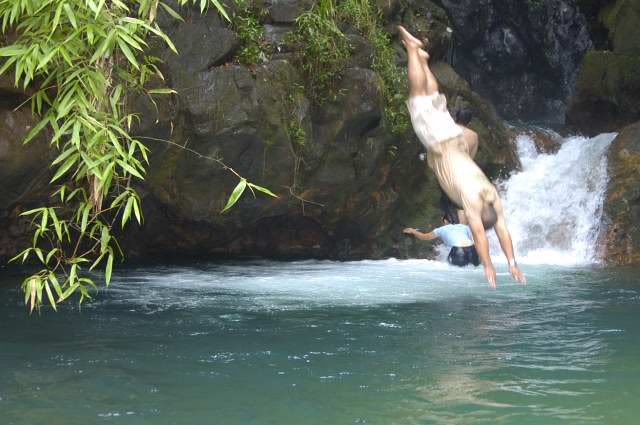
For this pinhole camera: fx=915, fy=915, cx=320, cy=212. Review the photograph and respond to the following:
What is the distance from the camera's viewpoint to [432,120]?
24.6 ft

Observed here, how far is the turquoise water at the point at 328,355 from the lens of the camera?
5.18 m

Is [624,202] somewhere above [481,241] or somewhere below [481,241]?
above

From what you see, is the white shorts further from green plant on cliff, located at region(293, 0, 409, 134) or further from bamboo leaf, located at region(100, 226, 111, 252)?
green plant on cliff, located at region(293, 0, 409, 134)

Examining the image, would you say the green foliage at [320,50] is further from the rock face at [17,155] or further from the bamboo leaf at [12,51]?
the bamboo leaf at [12,51]

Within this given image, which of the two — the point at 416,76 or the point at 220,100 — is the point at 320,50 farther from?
the point at 416,76

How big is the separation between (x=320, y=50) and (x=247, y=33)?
971 mm

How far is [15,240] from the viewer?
1276 cm

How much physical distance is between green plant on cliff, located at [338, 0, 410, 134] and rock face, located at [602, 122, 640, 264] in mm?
3368

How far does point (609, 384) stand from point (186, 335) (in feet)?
10.8

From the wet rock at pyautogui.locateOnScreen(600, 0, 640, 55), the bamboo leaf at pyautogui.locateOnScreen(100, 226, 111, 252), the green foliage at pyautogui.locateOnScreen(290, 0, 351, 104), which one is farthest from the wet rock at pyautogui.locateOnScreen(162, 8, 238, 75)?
the wet rock at pyautogui.locateOnScreen(600, 0, 640, 55)

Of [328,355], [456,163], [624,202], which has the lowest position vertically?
[328,355]

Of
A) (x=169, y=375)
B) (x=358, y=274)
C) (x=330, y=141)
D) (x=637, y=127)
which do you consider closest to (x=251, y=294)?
(x=358, y=274)

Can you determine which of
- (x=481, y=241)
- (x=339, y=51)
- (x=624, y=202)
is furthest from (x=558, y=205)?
(x=481, y=241)

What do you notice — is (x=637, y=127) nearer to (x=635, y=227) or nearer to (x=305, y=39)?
(x=635, y=227)
